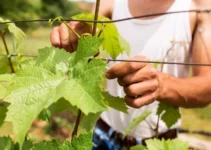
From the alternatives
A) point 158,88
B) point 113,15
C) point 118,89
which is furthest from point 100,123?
point 158,88

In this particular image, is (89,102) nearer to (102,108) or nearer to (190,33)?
(102,108)

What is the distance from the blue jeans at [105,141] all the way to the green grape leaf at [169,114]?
0.56 metres

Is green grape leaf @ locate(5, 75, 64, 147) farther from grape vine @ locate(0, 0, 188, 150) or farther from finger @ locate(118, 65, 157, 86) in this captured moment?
finger @ locate(118, 65, 157, 86)

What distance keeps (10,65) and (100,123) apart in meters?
0.92

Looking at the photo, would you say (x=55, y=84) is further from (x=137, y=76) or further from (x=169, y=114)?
(x=169, y=114)

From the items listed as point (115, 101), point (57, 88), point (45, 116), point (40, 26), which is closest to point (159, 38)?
point (115, 101)

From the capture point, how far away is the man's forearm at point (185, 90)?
126 cm

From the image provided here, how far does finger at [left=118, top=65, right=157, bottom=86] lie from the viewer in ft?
3.42

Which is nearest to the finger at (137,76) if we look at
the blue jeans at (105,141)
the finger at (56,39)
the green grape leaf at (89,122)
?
the green grape leaf at (89,122)

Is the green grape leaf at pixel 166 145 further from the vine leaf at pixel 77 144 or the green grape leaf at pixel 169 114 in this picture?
the green grape leaf at pixel 169 114

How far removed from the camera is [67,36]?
1.12 metres

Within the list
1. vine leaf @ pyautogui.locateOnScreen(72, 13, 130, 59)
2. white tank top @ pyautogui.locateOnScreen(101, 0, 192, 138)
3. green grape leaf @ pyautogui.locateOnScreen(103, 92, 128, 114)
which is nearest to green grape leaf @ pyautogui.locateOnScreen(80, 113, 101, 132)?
green grape leaf @ pyautogui.locateOnScreen(103, 92, 128, 114)

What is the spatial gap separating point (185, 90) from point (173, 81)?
9 centimetres

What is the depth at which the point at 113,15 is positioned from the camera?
6.00 ft
